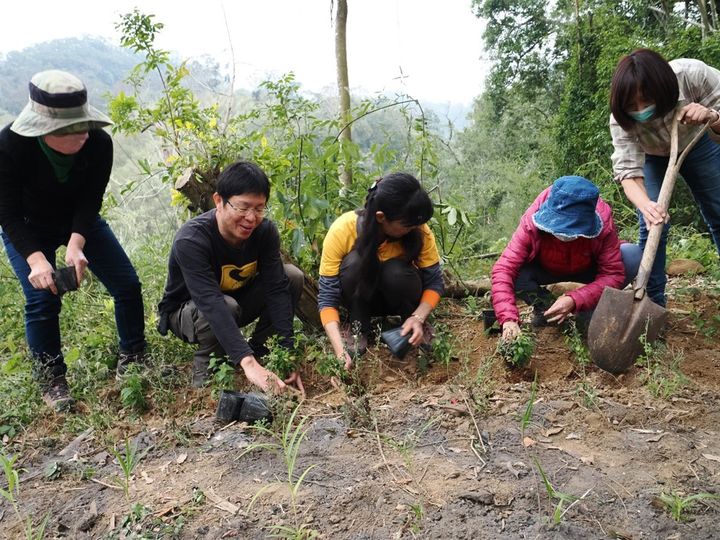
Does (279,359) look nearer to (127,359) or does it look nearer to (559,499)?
(127,359)

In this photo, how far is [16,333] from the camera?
13.3 ft

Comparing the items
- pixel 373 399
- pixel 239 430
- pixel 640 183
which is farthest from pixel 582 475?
pixel 640 183

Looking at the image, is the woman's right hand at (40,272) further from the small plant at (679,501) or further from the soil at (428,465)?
the small plant at (679,501)

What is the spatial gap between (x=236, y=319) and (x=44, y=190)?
1.07m

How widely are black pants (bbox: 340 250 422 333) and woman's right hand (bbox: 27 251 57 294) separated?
1.35 m

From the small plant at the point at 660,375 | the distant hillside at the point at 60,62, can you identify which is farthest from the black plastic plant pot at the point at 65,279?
the distant hillside at the point at 60,62

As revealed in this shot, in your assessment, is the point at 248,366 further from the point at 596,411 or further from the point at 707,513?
the point at 707,513

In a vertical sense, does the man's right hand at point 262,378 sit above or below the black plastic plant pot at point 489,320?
above

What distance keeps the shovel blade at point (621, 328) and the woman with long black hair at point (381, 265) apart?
806 mm

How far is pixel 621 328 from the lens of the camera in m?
2.47

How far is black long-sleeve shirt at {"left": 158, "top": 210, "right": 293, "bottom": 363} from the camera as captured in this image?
246cm

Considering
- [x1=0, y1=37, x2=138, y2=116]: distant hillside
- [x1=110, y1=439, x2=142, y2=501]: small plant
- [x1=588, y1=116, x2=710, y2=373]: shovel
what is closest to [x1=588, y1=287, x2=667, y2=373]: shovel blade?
[x1=588, y1=116, x2=710, y2=373]: shovel

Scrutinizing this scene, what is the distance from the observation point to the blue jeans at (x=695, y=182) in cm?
261

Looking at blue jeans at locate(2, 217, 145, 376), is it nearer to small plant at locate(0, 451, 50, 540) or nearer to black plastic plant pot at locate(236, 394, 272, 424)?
small plant at locate(0, 451, 50, 540)
